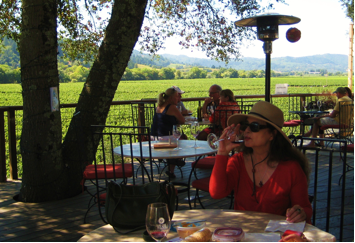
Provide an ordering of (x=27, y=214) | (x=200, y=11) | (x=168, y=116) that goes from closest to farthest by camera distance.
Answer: (x=27, y=214)
(x=168, y=116)
(x=200, y=11)

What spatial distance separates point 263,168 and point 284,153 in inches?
5.5

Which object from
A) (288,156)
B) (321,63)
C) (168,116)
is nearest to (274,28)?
(288,156)

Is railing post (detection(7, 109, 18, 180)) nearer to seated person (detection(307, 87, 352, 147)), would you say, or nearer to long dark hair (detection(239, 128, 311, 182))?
long dark hair (detection(239, 128, 311, 182))

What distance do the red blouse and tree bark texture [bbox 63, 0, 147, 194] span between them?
2543 millimetres

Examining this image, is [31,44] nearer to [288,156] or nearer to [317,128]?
[288,156]

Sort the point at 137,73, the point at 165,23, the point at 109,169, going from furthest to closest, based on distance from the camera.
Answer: the point at 137,73 < the point at 165,23 < the point at 109,169

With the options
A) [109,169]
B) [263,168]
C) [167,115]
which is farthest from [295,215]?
[167,115]

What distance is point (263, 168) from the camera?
196 centimetres

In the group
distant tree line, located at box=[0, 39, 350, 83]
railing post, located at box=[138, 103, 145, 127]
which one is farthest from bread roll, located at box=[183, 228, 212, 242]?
distant tree line, located at box=[0, 39, 350, 83]

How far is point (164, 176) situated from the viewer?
5402 millimetres

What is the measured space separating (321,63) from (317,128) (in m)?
125

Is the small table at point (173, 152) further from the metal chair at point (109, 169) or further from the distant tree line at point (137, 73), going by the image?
the distant tree line at point (137, 73)

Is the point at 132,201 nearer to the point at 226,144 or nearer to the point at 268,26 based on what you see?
the point at 226,144

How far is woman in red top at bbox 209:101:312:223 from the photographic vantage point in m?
1.85
